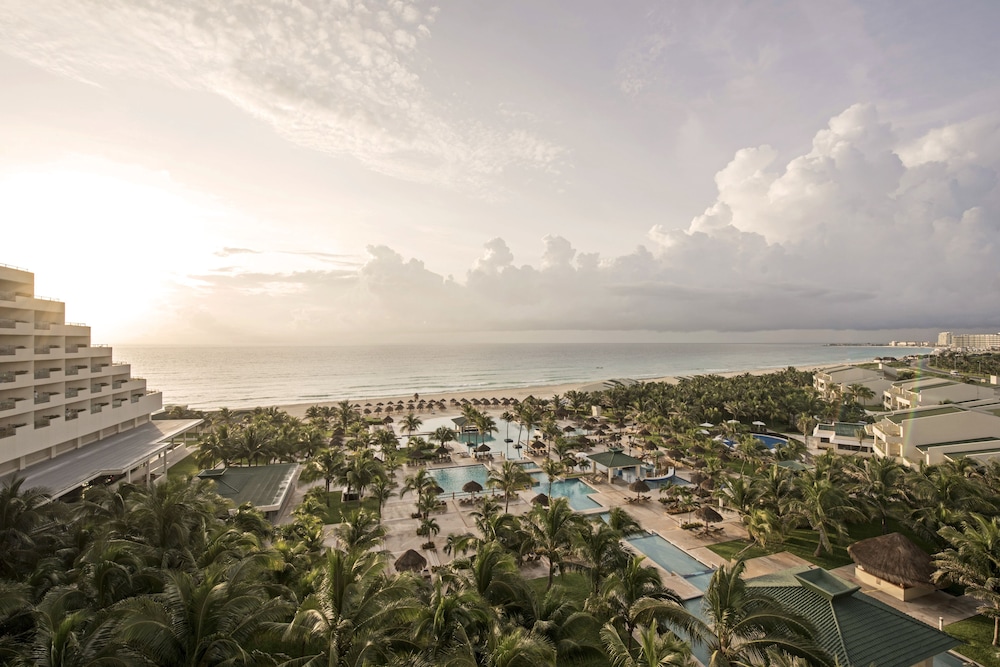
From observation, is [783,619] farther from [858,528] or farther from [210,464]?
[210,464]

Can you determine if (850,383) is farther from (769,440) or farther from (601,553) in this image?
(601,553)

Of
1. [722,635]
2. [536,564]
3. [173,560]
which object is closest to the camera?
[722,635]

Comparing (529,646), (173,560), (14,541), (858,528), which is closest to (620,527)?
(529,646)

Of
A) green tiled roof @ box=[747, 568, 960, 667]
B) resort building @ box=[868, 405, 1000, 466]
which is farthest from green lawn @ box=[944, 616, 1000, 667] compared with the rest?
resort building @ box=[868, 405, 1000, 466]

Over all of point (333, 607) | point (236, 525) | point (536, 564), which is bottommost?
point (536, 564)

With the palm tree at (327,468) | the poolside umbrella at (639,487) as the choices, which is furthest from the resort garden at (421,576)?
the poolside umbrella at (639,487)

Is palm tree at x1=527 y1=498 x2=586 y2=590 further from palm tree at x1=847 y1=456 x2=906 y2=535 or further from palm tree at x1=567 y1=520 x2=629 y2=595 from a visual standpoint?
palm tree at x1=847 y1=456 x2=906 y2=535
